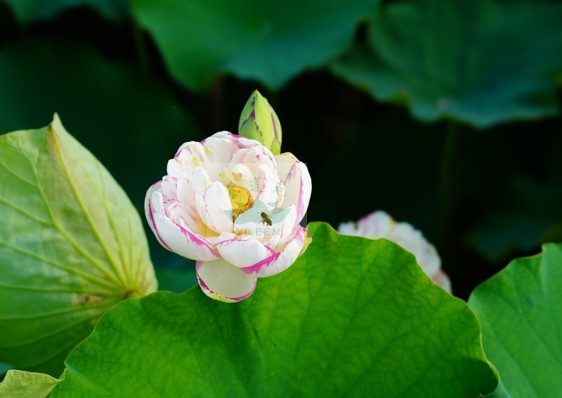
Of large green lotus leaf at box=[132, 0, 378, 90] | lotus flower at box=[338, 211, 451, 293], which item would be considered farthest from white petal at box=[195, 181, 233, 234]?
large green lotus leaf at box=[132, 0, 378, 90]

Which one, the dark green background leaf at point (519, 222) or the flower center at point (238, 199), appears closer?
the flower center at point (238, 199)

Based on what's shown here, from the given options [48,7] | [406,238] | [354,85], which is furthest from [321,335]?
[48,7]

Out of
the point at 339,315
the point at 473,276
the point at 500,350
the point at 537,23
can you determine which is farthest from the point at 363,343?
the point at 537,23

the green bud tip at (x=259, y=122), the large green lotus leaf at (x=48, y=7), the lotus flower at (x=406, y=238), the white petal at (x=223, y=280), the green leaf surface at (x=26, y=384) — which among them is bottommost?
the lotus flower at (x=406, y=238)

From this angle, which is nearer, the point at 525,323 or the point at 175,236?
the point at 175,236

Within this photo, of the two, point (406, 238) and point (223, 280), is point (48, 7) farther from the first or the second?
point (223, 280)

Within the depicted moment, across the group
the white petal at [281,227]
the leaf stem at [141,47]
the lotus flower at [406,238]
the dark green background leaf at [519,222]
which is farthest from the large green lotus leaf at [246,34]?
the white petal at [281,227]

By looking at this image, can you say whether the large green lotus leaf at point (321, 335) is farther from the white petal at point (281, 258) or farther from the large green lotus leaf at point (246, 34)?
the large green lotus leaf at point (246, 34)
